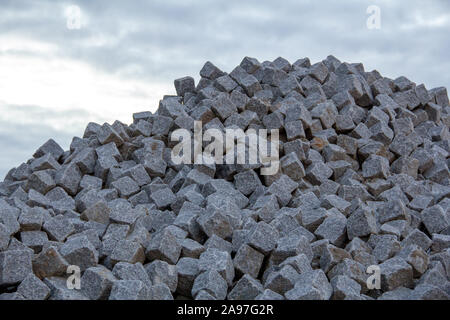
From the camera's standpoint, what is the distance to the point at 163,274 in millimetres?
4547

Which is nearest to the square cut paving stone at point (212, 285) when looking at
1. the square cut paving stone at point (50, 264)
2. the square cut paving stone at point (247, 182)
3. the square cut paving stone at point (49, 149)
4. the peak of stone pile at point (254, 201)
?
the peak of stone pile at point (254, 201)

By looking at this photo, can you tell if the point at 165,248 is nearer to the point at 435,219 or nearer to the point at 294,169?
the point at 294,169

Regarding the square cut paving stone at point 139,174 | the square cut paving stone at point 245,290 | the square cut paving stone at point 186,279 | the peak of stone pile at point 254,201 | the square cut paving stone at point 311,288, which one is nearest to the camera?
the square cut paving stone at point 311,288

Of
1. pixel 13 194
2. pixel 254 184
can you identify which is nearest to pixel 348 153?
pixel 254 184

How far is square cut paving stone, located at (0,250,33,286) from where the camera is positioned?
173 inches

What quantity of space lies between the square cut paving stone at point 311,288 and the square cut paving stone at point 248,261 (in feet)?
1.68

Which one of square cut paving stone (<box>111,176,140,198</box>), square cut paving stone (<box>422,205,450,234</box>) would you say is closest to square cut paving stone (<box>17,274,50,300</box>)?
square cut paving stone (<box>111,176,140,198</box>)

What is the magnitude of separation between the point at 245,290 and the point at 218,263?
0.33 metres

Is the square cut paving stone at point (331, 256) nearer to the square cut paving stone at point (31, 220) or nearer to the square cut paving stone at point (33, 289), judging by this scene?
the square cut paving stone at point (33, 289)

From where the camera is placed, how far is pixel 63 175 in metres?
6.60

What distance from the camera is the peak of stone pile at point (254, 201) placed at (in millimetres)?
4449

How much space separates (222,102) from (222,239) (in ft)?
7.70

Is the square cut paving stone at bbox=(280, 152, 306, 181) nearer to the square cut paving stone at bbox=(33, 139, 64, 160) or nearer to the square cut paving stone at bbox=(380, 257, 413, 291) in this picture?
the square cut paving stone at bbox=(380, 257, 413, 291)

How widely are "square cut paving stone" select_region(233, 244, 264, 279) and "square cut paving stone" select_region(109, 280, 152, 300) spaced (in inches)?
32.9
